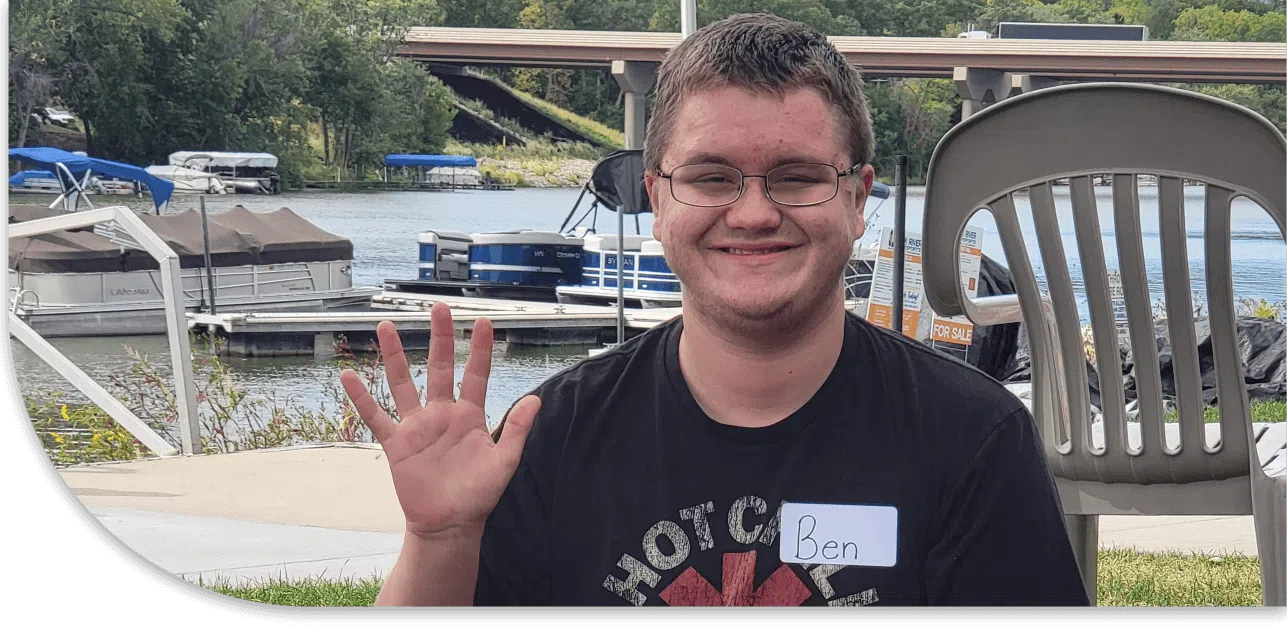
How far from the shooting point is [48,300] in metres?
15.5

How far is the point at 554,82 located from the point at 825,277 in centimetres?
298

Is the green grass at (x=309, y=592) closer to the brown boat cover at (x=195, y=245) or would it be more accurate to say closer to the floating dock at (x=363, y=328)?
the floating dock at (x=363, y=328)

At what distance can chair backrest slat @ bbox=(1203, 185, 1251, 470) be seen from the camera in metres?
1.54

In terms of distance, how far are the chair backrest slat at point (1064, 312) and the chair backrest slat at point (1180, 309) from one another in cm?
12

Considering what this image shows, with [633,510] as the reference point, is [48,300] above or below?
below

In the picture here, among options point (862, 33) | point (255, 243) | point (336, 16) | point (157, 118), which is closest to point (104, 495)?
point (862, 33)

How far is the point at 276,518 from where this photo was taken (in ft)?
11.5

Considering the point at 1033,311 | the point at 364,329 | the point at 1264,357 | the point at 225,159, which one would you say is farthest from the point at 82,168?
the point at 1033,311

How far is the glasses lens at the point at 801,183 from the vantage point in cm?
134

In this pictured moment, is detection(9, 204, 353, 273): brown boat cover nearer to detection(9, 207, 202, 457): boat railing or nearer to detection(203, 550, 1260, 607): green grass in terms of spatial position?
detection(9, 207, 202, 457): boat railing

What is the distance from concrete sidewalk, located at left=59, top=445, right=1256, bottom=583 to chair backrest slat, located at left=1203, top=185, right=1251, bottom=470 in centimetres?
136

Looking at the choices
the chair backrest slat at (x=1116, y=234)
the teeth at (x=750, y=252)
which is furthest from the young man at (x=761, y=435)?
the chair backrest slat at (x=1116, y=234)

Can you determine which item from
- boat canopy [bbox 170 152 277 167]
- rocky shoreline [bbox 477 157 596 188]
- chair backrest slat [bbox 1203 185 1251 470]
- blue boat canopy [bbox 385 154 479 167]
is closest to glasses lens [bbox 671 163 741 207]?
chair backrest slat [bbox 1203 185 1251 470]

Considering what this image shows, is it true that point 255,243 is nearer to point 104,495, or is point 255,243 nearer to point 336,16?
point 336,16
